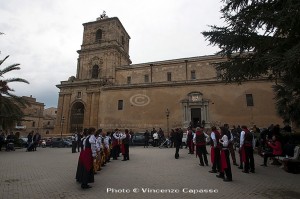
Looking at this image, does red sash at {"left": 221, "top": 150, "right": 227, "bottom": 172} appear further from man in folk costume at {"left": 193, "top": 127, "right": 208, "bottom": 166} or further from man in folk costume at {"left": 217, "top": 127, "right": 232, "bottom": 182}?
man in folk costume at {"left": 193, "top": 127, "right": 208, "bottom": 166}

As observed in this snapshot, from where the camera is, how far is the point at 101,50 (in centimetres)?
3956

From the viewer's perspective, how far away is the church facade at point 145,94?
88.6ft

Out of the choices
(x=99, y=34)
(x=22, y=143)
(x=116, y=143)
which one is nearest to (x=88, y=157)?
(x=116, y=143)

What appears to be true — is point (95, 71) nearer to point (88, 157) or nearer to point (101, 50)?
point (101, 50)

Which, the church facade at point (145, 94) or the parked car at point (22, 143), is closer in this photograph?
the parked car at point (22, 143)

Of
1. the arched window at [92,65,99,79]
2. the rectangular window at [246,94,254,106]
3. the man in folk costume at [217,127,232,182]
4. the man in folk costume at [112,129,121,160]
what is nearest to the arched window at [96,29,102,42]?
the arched window at [92,65,99,79]

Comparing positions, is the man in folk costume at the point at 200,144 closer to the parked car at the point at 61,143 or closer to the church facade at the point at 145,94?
the church facade at the point at 145,94

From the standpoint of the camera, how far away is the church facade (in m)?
27.0

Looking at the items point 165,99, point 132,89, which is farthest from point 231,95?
point 132,89

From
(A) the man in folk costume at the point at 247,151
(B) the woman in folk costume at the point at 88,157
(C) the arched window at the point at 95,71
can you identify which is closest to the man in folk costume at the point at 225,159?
(A) the man in folk costume at the point at 247,151

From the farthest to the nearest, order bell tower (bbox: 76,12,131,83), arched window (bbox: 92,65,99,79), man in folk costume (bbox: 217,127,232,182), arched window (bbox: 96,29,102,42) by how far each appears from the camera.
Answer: arched window (bbox: 96,29,102,42) → arched window (bbox: 92,65,99,79) → bell tower (bbox: 76,12,131,83) → man in folk costume (bbox: 217,127,232,182)

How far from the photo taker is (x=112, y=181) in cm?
758

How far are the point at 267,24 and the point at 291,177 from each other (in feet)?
19.2

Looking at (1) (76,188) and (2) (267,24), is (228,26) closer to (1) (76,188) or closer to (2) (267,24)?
(2) (267,24)
